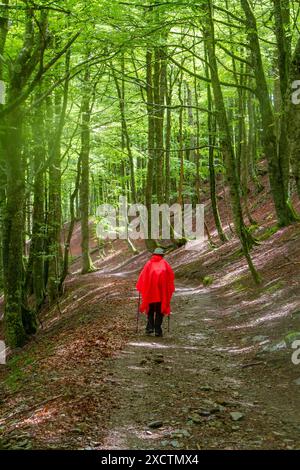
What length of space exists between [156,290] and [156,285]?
101mm

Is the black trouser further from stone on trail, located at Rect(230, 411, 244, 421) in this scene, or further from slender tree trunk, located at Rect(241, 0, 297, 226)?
slender tree trunk, located at Rect(241, 0, 297, 226)

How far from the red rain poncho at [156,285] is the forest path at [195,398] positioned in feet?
2.33

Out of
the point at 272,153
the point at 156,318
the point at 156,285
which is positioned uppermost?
the point at 272,153

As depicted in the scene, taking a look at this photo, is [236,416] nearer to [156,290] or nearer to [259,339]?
[259,339]

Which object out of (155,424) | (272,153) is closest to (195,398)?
(155,424)

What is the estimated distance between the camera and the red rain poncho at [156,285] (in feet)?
31.8

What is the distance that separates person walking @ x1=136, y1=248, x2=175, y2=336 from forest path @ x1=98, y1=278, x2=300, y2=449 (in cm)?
41

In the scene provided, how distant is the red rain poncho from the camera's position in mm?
9695

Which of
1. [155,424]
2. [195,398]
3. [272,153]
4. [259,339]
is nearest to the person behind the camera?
[155,424]

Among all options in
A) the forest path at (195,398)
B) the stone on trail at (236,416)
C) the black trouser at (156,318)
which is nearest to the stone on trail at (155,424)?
the forest path at (195,398)

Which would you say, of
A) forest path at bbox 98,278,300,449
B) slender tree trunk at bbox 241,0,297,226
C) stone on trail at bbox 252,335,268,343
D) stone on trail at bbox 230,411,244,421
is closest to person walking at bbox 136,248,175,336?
forest path at bbox 98,278,300,449

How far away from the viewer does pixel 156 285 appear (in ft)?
31.8

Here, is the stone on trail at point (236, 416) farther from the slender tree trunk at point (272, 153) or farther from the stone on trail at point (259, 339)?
the slender tree trunk at point (272, 153)
